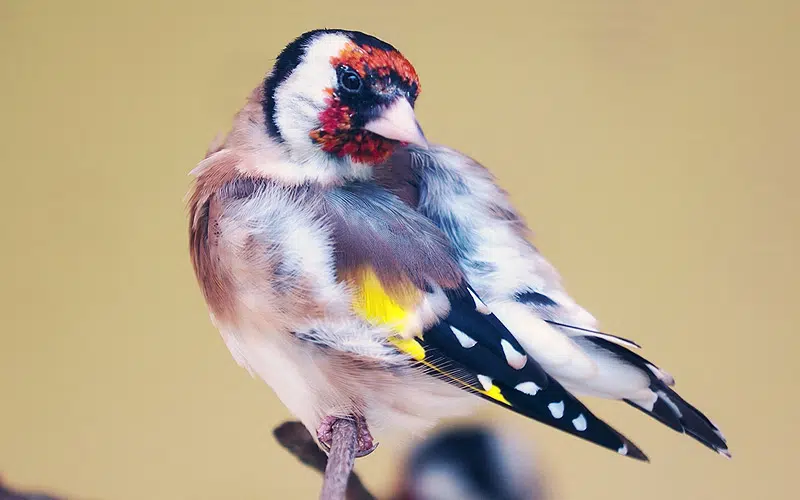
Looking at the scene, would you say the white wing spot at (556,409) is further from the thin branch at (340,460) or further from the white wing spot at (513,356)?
the thin branch at (340,460)

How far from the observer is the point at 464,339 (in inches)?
34.6

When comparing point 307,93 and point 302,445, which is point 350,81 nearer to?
point 307,93

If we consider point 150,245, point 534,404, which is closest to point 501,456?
point 534,404

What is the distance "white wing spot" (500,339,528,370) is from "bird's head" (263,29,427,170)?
0.26 meters

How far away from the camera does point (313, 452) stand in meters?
1.06

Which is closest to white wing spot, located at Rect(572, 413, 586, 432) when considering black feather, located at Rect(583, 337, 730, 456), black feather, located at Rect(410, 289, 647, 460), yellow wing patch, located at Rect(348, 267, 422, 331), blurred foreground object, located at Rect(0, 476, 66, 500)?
black feather, located at Rect(410, 289, 647, 460)

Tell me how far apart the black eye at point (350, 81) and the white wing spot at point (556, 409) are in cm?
44

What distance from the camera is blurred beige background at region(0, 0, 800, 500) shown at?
1.04 metres

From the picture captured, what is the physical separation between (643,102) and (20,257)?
38.3 inches

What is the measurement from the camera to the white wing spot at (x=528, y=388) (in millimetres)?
875

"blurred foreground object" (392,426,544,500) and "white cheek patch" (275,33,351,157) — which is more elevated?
"white cheek patch" (275,33,351,157)

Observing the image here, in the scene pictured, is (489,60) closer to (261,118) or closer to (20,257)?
(261,118)

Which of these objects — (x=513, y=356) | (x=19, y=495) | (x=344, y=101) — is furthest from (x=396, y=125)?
(x=19, y=495)

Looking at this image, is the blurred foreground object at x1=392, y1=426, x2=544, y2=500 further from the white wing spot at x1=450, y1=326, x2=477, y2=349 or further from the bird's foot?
the white wing spot at x1=450, y1=326, x2=477, y2=349
